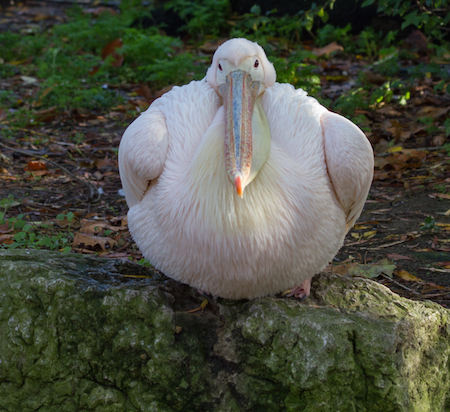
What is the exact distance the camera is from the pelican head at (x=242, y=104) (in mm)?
2227

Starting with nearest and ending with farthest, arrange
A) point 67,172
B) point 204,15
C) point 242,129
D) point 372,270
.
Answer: point 242,129, point 372,270, point 67,172, point 204,15

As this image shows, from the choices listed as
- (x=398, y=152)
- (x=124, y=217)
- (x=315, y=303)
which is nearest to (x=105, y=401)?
(x=315, y=303)

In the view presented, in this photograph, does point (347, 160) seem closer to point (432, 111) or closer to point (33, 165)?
point (33, 165)

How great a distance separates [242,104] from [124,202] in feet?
7.78

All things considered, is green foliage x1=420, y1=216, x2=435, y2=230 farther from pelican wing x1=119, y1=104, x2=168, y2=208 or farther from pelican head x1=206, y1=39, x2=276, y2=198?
pelican wing x1=119, y1=104, x2=168, y2=208

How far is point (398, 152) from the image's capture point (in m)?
5.16

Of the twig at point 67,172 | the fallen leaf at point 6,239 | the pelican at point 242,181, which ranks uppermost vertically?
the pelican at point 242,181

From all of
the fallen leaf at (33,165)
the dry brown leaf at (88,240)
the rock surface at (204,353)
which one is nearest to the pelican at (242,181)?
the rock surface at (204,353)

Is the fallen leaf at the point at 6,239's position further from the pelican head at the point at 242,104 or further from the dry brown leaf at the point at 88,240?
the pelican head at the point at 242,104

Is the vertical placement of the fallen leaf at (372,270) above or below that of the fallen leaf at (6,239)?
above

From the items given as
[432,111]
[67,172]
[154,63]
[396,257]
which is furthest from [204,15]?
[396,257]

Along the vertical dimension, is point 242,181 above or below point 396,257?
above

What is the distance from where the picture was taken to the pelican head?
223 centimetres

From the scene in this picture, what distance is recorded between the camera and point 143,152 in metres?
2.59
